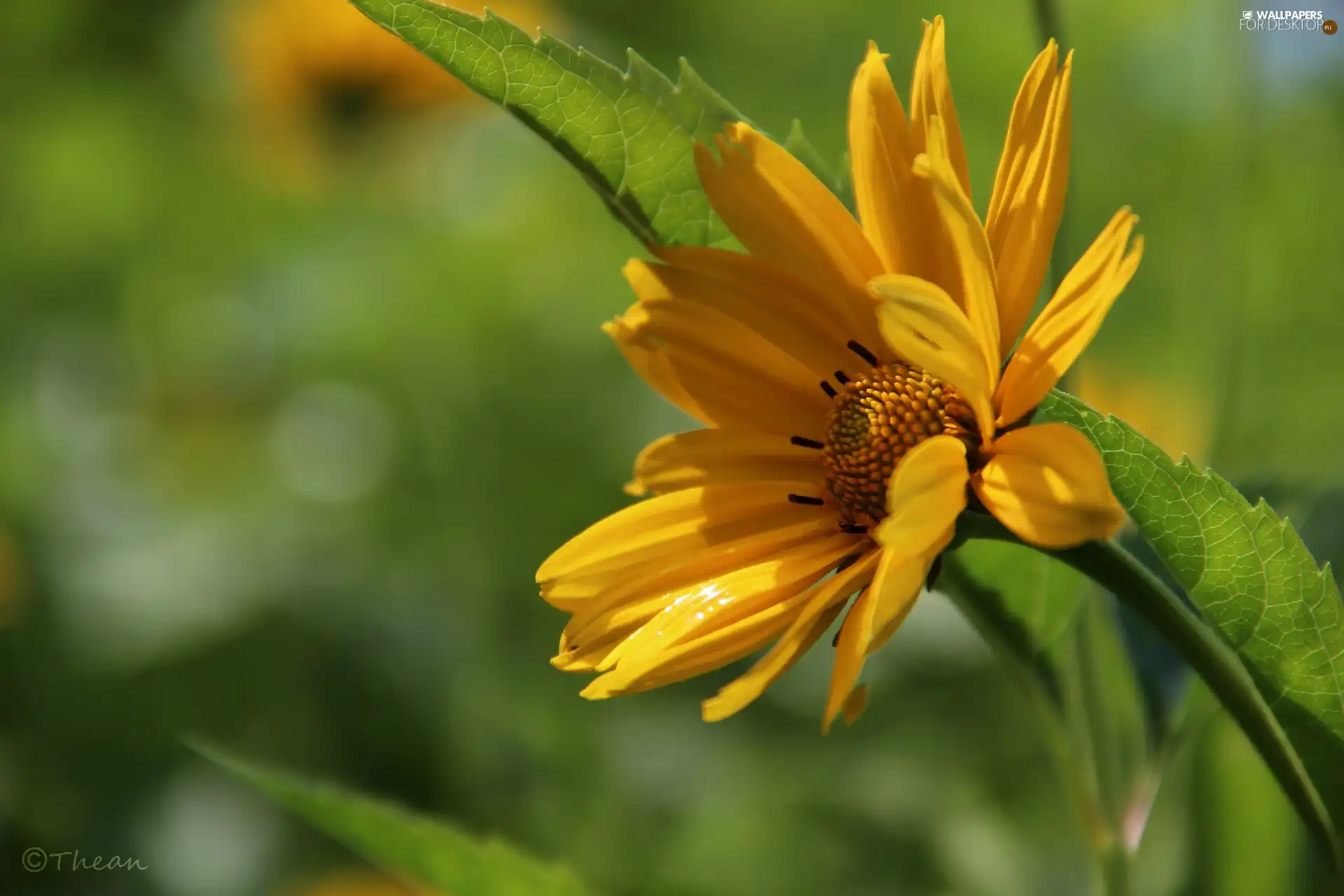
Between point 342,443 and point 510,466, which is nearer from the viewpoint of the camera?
point 510,466

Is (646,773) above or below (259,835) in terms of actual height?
above

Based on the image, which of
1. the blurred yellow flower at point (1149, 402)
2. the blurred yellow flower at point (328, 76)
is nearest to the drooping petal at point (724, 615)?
the blurred yellow flower at point (1149, 402)

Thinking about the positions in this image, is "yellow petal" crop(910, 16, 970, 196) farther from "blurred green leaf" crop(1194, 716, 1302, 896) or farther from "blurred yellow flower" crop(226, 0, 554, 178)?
"blurred yellow flower" crop(226, 0, 554, 178)

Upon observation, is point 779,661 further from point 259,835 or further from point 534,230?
point 534,230

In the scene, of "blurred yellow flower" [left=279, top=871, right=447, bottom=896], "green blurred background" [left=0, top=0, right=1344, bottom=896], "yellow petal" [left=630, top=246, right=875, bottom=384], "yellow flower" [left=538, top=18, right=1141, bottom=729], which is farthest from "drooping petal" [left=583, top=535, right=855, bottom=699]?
"blurred yellow flower" [left=279, top=871, right=447, bottom=896]

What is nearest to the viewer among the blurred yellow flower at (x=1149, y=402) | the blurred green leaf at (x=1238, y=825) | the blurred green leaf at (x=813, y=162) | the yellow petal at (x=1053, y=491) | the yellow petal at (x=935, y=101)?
the yellow petal at (x=1053, y=491)

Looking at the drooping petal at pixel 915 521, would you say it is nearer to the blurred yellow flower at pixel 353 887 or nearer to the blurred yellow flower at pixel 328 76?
the blurred yellow flower at pixel 353 887

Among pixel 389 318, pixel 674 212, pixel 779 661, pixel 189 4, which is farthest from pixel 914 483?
pixel 189 4

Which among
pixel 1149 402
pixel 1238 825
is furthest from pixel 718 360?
pixel 1149 402
